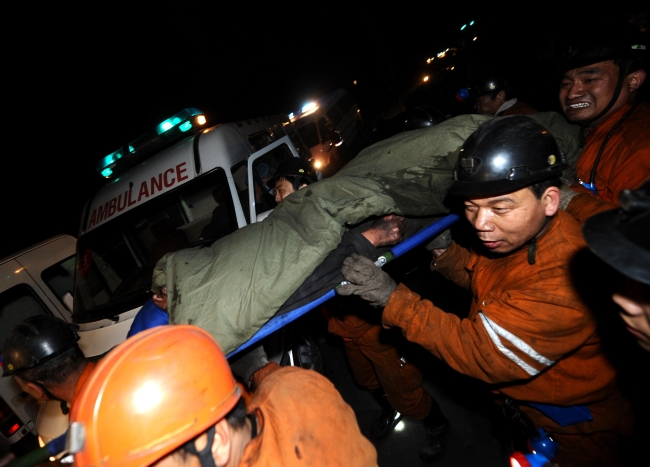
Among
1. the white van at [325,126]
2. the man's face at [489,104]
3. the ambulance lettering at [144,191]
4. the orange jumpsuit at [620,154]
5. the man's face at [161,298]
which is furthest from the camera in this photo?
the white van at [325,126]

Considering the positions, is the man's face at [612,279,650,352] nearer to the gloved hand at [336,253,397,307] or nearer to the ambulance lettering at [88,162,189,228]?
the gloved hand at [336,253,397,307]

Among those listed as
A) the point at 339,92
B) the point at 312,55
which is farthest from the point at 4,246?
the point at 312,55

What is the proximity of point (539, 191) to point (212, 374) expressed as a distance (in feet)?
5.47

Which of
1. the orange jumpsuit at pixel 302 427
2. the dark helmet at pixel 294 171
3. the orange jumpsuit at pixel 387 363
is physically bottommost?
the orange jumpsuit at pixel 387 363

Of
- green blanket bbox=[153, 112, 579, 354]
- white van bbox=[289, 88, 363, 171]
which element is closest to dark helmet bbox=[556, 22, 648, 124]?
green blanket bbox=[153, 112, 579, 354]

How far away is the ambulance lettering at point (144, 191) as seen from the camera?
341cm

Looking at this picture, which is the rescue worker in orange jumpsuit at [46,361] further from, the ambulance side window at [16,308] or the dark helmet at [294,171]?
the ambulance side window at [16,308]

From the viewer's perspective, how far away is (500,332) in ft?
4.57

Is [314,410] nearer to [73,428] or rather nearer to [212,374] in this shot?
[212,374]

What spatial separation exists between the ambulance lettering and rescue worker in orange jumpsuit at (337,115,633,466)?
257cm

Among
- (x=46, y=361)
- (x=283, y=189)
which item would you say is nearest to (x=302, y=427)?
(x=46, y=361)

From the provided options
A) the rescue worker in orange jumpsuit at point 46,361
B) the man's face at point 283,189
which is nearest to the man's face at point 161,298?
the rescue worker in orange jumpsuit at point 46,361

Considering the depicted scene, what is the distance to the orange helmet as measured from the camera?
3.03 ft

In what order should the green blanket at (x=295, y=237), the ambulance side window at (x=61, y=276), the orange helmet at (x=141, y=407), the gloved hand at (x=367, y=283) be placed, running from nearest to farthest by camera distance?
the orange helmet at (x=141, y=407), the green blanket at (x=295, y=237), the gloved hand at (x=367, y=283), the ambulance side window at (x=61, y=276)
